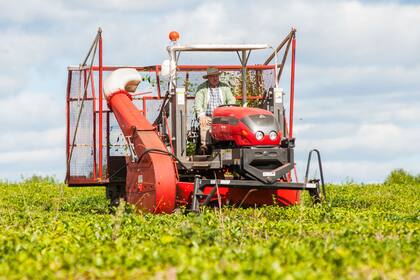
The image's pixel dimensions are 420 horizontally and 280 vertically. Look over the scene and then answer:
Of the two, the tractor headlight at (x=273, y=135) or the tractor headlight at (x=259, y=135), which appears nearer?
the tractor headlight at (x=259, y=135)

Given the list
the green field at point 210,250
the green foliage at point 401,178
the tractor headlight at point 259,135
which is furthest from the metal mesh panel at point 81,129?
the green foliage at point 401,178

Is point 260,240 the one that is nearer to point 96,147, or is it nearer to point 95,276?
point 95,276

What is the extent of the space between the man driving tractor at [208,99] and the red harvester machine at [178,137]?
25cm

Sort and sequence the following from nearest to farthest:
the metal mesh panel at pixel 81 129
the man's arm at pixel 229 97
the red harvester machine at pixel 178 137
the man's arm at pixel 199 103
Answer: the red harvester machine at pixel 178 137, the man's arm at pixel 199 103, the man's arm at pixel 229 97, the metal mesh panel at pixel 81 129

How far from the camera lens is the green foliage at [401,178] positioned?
2861 cm

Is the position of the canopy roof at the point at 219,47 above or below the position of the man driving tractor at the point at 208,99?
above

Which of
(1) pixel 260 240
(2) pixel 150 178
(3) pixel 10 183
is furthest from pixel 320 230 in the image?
(3) pixel 10 183

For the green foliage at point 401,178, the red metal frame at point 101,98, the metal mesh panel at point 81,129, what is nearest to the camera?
the red metal frame at point 101,98

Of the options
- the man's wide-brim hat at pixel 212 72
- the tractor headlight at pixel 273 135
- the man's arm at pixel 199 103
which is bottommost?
the tractor headlight at pixel 273 135

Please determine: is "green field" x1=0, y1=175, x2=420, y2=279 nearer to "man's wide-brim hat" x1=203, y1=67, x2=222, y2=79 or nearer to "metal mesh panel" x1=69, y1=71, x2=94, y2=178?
"man's wide-brim hat" x1=203, y1=67, x2=222, y2=79

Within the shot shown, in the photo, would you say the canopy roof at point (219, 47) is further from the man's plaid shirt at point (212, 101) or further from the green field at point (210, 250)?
the green field at point (210, 250)

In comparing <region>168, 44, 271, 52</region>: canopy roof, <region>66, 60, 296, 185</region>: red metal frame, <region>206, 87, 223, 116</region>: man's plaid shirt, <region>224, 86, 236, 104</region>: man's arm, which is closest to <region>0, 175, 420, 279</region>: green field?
<region>206, 87, 223, 116</region>: man's plaid shirt

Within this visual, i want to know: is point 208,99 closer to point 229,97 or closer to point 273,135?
point 229,97

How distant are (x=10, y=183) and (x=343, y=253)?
2173 centimetres
